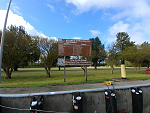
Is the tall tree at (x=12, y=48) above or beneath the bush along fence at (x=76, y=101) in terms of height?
above

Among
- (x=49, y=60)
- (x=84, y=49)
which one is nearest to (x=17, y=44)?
(x=49, y=60)

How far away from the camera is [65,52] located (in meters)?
7.50

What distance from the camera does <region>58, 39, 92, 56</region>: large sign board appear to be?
744 centimetres

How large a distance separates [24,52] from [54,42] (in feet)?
14.6

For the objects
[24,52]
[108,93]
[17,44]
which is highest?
[17,44]

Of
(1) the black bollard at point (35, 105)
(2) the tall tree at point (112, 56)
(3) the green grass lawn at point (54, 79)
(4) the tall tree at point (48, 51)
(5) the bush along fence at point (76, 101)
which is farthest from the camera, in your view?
(2) the tall tree at point (112, 56)

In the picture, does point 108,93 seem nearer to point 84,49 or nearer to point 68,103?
point 68,103

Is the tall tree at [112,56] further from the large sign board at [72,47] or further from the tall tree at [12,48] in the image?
the tall tree at [12,48]

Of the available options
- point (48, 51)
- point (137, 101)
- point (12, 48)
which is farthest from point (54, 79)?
point (137, 101)

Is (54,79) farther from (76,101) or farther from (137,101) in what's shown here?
(137,101)

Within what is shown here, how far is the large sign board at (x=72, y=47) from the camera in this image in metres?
7.44

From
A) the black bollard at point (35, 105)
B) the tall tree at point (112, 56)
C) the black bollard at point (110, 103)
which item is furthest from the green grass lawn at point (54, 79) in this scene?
the tall tree at point (112, 56)

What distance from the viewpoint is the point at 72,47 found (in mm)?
7523

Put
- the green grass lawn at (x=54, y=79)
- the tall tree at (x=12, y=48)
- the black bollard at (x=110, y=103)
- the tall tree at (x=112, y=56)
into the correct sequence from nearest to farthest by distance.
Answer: the black bollard at (x=110, y=103), the green grass lawn at (x=54, y=79), the tall tree at (x=12, y=48), the tall tree at (x=112, y=56)
